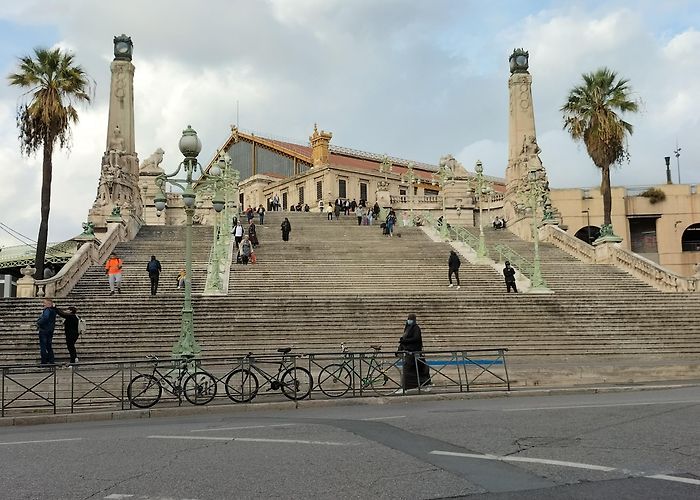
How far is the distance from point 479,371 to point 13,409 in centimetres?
884

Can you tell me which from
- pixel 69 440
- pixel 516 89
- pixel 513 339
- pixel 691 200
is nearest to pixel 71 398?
pixel 69 440

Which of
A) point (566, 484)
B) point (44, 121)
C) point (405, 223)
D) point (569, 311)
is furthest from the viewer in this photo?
point (405, 223)

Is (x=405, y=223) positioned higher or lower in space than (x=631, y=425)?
higher

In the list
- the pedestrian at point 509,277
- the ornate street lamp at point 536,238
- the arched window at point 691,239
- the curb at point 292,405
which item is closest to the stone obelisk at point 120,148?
the ornate street lamp at point 536,238

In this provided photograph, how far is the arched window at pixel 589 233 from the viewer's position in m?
50.0

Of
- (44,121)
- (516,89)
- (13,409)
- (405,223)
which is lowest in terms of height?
(13,409)

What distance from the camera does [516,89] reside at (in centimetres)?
4672

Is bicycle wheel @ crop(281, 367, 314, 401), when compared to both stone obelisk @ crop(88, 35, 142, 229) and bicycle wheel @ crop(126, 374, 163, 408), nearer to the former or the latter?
bicycle wheel @ crop(126, 374, 163, 408)

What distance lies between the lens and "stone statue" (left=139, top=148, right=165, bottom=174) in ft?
184

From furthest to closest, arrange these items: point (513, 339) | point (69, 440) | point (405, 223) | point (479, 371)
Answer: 1. point (405, 223)
2. point (513, 339)
3. point (479, 371)
4. point (69, 440)

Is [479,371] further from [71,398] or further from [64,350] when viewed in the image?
[64,350]

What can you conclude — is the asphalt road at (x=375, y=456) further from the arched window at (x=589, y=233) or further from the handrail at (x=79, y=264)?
the arched window at (x=589, y=233)

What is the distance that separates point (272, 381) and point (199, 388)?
1338 mm

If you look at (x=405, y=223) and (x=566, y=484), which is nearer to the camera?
(x=566, y=484)
